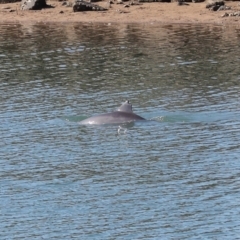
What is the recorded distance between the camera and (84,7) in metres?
53.4

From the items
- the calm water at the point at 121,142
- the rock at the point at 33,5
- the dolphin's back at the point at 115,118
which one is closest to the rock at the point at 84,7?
the rock at the point at 33,5

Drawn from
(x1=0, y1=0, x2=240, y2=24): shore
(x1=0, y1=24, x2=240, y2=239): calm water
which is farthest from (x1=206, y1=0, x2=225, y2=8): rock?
(x1=0, y1=24, x2=240, y2=239): calm water

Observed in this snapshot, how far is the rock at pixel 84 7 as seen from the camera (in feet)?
174

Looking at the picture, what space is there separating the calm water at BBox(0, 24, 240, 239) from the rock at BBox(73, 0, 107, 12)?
10336 mm

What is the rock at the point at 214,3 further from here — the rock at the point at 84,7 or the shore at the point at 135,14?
the rock at the point at 84,7

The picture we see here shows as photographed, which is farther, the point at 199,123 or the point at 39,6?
the point at 39,6

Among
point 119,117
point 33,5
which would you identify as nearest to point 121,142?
point 119,117

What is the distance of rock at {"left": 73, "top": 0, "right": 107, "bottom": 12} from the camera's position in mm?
53031

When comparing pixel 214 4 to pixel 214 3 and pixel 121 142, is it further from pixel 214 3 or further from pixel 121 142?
pixel 121 142

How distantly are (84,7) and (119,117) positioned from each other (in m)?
27.7

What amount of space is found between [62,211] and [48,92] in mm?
13426

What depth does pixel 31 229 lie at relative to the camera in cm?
1767

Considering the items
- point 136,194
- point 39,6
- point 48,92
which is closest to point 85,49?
point 48,92

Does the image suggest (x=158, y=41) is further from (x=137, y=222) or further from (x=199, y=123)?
(x=137, y=222)
